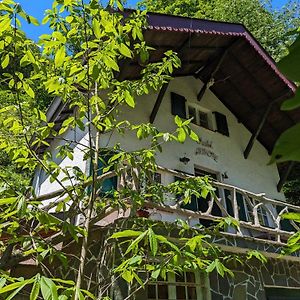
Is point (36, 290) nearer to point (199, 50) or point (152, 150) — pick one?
point (152, 150)

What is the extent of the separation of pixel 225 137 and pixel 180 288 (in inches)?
212

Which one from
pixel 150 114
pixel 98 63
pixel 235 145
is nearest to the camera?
pixel 98 63

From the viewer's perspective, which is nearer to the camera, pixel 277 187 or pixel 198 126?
pixel 198 126

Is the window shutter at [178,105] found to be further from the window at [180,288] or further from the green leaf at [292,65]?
the green leaf at [292,65]

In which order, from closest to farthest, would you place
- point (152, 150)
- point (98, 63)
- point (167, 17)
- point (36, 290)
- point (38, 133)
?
point (36, 290) → point (98, 63) → point (38, 133) → point (152, 150) → point (167, 17)

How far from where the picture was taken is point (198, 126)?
9.44 m

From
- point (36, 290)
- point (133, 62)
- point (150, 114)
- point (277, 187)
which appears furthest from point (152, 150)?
point (277, 187)

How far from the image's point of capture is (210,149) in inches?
371

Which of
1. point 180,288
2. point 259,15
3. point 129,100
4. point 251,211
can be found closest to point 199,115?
point 251,211

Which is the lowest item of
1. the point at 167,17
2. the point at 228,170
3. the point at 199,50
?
the point at 228,170

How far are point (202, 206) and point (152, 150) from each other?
208 inches

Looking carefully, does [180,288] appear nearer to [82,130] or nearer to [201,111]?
[82,130]

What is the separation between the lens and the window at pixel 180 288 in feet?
17.8

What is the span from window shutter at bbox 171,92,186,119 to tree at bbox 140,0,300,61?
23.0 ft
